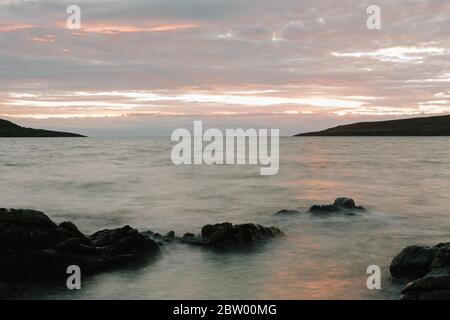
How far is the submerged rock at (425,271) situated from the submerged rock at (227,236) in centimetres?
567

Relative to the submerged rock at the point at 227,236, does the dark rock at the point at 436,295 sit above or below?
below

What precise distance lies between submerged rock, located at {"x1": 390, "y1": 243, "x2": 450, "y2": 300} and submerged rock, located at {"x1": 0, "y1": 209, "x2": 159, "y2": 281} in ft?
26.6

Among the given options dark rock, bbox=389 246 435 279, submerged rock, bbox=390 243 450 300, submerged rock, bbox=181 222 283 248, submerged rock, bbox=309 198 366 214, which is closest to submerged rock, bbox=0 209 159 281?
submerged rock, bbox=181 222 283 248

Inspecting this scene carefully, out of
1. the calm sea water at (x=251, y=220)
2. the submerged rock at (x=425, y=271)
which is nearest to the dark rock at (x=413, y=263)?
the submerged rock at (x=425, y=271)

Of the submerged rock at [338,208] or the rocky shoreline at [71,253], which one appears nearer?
the rocky shoreline at [71,253]

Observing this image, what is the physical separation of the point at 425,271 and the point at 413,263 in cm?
44

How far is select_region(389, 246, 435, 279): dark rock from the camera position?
1320cm

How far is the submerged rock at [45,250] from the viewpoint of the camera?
13422mm

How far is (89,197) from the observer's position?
33375mm

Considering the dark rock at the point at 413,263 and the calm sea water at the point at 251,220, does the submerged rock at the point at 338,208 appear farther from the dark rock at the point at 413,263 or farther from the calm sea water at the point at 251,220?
the dark rock at the point at 413,263

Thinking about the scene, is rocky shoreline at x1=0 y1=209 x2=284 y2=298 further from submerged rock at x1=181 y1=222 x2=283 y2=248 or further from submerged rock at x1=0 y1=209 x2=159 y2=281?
submerged rock at x1=181 y1=222 x2=283 y2=248

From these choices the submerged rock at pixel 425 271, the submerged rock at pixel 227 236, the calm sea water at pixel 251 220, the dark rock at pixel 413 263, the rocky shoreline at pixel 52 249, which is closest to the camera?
the submerged rock at pixel 425 271
